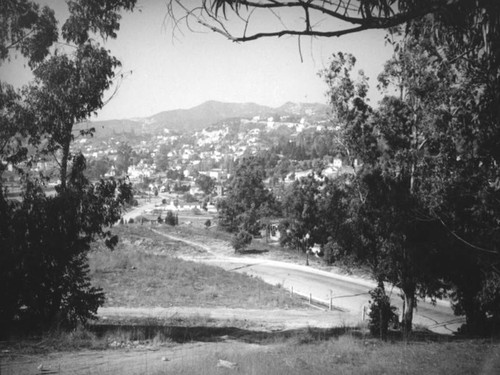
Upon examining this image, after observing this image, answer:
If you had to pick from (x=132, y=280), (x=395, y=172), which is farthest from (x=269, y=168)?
(x=395, y=172)

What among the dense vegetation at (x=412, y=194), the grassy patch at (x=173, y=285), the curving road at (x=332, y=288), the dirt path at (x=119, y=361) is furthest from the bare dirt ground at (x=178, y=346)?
the dense vegetation at (x=412, y=194)

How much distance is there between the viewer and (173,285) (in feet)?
58.3

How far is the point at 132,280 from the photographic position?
18.1 metres

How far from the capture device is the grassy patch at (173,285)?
49.7 feet

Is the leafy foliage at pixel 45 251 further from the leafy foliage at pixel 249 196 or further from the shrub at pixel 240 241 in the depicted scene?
the leafy foliage at pixel 249 196

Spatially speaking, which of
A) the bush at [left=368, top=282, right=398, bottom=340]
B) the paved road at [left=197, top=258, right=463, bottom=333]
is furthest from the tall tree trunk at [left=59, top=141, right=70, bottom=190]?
the paved road at [left=197, top=258, right=463, bottom=333]

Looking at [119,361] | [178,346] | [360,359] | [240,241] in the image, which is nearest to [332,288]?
[240,241]

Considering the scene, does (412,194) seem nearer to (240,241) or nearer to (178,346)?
(178,346)

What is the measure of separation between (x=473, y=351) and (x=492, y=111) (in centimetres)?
537

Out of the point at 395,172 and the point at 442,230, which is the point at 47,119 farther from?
the point at 442,230

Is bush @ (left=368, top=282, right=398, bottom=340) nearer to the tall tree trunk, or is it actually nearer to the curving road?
the curving road

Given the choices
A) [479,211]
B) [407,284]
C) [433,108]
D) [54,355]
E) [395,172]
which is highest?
[433,108]

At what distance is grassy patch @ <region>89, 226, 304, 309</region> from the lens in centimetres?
1514

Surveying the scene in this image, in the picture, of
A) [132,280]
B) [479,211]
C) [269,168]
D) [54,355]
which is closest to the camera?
[54,355]
